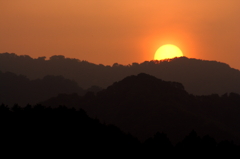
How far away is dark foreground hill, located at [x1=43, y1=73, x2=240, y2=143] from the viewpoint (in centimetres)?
13888

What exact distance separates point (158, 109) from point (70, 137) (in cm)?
9397

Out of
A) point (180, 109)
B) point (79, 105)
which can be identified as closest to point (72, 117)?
point (180, 109)

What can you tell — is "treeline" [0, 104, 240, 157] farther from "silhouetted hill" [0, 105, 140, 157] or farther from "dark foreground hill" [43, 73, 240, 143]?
"dark foreground hill" [43, 73, 240, 143]

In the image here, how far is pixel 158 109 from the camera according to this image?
506 feet

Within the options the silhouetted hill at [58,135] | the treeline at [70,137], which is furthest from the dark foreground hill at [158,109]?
the silhouetted hill at [58,135]

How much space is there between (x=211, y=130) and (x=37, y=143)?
85.8m

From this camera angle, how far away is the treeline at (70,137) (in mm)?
58688

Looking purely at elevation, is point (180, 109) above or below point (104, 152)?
above

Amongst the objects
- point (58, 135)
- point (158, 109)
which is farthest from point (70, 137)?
point (158, 109)

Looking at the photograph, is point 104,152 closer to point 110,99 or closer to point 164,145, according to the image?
point 164,145

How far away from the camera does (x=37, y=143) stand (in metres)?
58.3

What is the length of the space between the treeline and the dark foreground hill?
5994cm

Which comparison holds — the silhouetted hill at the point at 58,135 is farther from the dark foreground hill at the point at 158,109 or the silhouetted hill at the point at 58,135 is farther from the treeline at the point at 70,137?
the dark foreground hill at the point at 158,109

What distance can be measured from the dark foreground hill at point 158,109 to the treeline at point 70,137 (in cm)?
5994
